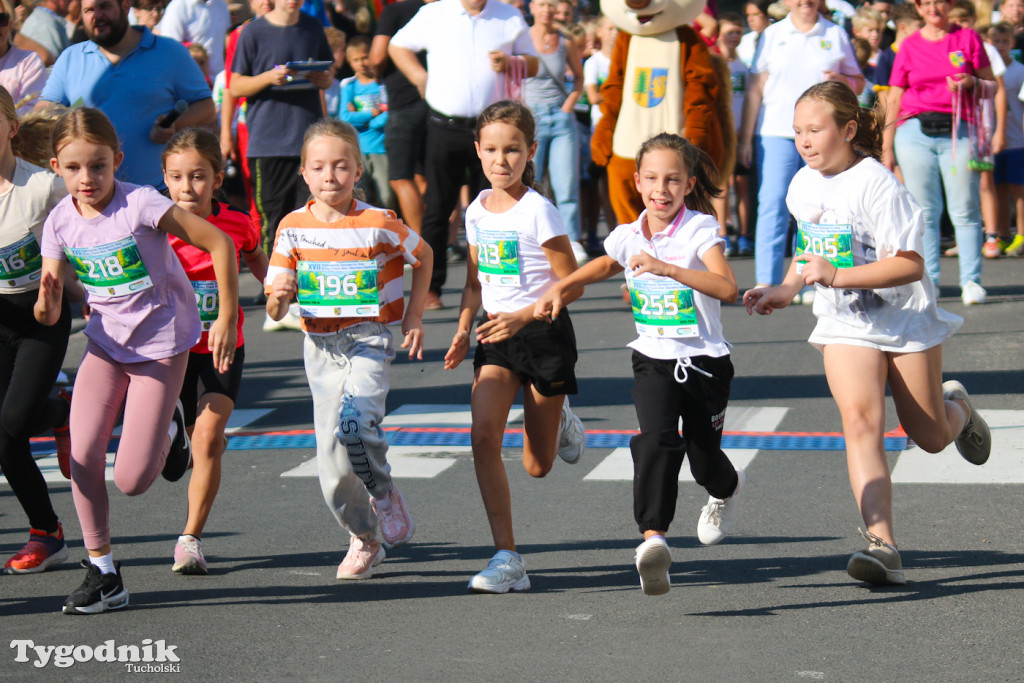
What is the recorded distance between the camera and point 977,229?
1075 centimetres

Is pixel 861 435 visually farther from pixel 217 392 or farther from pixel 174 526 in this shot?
pixel 174 526

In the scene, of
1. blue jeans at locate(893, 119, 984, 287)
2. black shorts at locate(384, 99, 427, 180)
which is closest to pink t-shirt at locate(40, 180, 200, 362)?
black shorts at locate(384, 99, 427, 180)

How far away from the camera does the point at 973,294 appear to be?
35.3 feet

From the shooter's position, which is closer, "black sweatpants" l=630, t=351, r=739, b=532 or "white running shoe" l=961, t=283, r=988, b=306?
"black sweatpants" l=630, t=351, r=739, b=532

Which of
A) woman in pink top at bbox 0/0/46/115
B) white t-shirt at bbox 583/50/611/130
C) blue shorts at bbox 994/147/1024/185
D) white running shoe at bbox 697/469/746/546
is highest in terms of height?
woman in pink top at bbox 0/0/46/115

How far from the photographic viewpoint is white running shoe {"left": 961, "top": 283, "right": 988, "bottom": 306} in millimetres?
10781

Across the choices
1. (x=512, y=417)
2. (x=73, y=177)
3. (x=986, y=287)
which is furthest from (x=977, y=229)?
(x=73, y=177)

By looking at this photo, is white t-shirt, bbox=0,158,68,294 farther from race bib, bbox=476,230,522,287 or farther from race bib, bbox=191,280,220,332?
race bib, bbox=476,230,522,287

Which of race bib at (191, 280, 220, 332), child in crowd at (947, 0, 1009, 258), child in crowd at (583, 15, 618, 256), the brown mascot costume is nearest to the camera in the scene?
race bib at (191, 280, 220, 332)

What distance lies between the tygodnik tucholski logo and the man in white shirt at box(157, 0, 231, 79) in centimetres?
1046

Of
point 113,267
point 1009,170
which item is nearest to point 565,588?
point 113,267

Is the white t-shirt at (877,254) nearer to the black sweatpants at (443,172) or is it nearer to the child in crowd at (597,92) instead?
the black sweatpants at (443,172)

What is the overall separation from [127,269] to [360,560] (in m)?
1.31

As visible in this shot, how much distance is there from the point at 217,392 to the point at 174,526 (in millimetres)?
820
